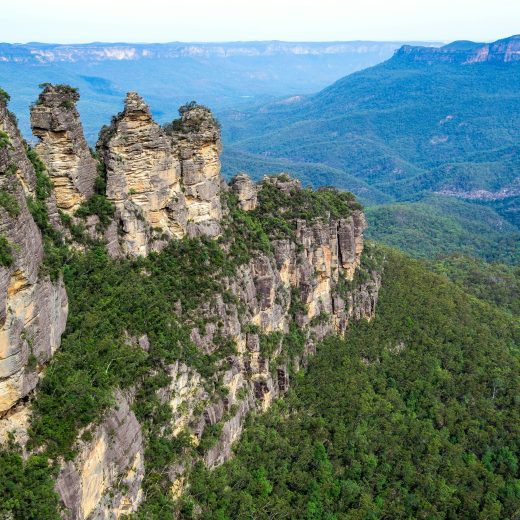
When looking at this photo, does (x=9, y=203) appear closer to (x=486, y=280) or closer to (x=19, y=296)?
(x=19, y=296)

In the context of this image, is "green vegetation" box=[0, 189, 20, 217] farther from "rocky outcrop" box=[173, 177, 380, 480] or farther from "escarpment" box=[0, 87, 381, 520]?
"rocky outcrop" box=[173, 177, 380, 480]

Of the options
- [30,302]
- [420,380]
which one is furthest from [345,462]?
[30,302]

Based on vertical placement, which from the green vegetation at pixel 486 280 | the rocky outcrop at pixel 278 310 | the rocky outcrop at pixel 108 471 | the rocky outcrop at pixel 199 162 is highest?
the rocky outcrop at pixel 199 162

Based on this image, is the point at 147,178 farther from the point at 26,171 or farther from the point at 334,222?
the point at 334,222

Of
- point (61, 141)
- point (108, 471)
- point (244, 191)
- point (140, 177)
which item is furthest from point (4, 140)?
point (244, 191)

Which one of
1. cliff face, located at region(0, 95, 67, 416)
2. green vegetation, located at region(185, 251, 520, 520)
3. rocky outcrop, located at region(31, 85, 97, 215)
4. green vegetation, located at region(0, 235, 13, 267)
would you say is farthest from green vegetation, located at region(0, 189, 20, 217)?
green vegetation, located at region(185, 251, 520, 520)

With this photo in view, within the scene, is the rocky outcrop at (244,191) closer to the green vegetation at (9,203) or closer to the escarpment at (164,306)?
the escarpment at (164,306)

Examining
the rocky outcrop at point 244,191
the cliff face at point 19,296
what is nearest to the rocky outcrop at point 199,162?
the rocky outcrop at point 244,191
